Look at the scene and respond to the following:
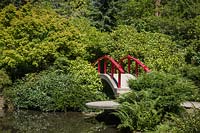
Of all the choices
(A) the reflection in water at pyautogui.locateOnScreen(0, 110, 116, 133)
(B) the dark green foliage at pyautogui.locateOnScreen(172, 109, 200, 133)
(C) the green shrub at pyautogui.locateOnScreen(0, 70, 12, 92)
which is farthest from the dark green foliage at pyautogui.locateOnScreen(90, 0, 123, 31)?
(B) the dark green foliage at pyautogui.locateOnScreen(172, 109, 200, 133)

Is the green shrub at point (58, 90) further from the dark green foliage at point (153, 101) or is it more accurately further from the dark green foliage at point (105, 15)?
the dark green foliage at point (105, 15)

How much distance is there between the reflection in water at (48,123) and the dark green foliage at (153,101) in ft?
3.62

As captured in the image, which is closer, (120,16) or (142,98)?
(142,98)

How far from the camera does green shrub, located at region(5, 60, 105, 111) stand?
1622cm

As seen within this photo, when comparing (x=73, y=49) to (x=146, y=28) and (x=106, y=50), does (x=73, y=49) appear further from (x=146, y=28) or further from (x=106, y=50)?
(x=146, y=28)

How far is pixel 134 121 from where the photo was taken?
11.9m

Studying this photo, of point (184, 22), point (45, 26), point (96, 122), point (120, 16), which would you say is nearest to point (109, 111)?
point (96, 122)

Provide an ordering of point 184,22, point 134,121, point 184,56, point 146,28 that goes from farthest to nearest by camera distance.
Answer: point 146,28
point 184,22
point 184,56
point 134,121

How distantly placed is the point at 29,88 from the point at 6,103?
1206 millimetres

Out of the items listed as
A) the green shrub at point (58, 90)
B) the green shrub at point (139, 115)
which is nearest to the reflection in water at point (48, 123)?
the green shrub at point (58, 90)

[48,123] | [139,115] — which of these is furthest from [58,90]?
[139,115]

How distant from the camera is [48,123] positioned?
14328mm

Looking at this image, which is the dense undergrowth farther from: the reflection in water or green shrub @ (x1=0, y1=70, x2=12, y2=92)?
the reflection in water

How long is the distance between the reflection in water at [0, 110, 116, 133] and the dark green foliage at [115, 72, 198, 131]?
1105 mm
